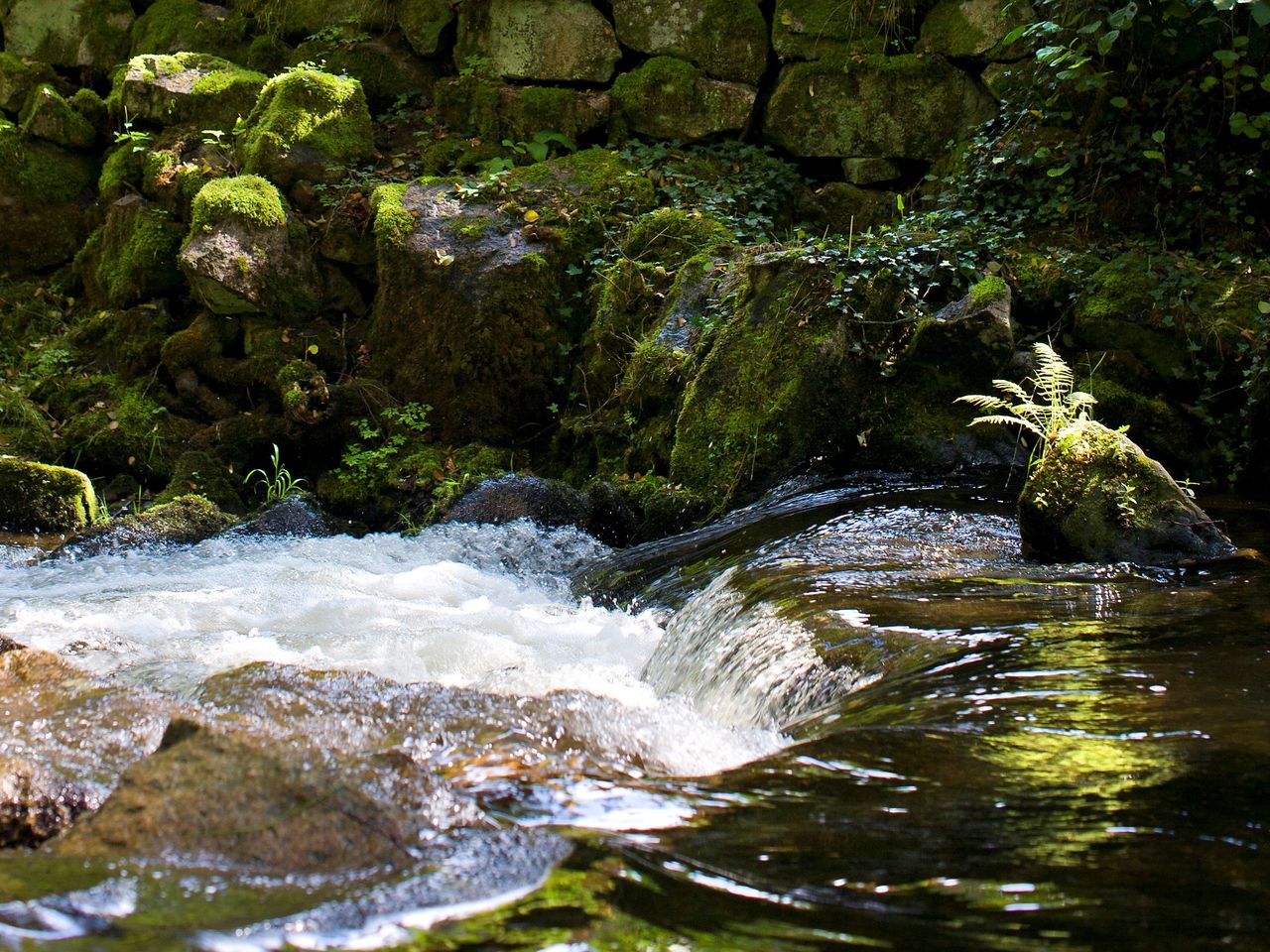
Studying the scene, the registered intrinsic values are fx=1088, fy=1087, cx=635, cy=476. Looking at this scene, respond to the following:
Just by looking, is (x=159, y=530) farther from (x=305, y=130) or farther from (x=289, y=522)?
(x=305, y=130)

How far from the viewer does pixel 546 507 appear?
7.24 m

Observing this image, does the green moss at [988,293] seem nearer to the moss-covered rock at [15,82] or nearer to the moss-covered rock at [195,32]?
the moss-covered rock at [195,32]

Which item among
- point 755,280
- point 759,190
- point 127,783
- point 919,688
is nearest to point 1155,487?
point 919,688

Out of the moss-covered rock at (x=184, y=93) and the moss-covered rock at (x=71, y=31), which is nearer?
the moss-covered rock at (x=184, y=93)

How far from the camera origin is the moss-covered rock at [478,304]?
871 centimetres

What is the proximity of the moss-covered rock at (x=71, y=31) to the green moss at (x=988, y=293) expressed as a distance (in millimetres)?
10035

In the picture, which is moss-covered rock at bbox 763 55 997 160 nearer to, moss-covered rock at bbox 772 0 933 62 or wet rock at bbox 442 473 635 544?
moss-covered rock at bbox 772 0 933 62

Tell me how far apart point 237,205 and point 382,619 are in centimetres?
512

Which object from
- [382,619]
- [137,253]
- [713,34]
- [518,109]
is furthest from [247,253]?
[382,619]

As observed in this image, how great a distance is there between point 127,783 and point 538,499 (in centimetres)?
499

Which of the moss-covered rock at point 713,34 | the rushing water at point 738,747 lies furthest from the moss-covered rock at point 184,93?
the rushing water at point 738,747

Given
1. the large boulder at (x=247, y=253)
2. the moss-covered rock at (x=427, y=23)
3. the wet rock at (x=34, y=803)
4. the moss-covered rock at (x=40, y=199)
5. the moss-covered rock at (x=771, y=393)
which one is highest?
the moss-covered rock at (x=427, y=23)

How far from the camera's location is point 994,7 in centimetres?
937

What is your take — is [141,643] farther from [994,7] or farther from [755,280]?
[994,7]
